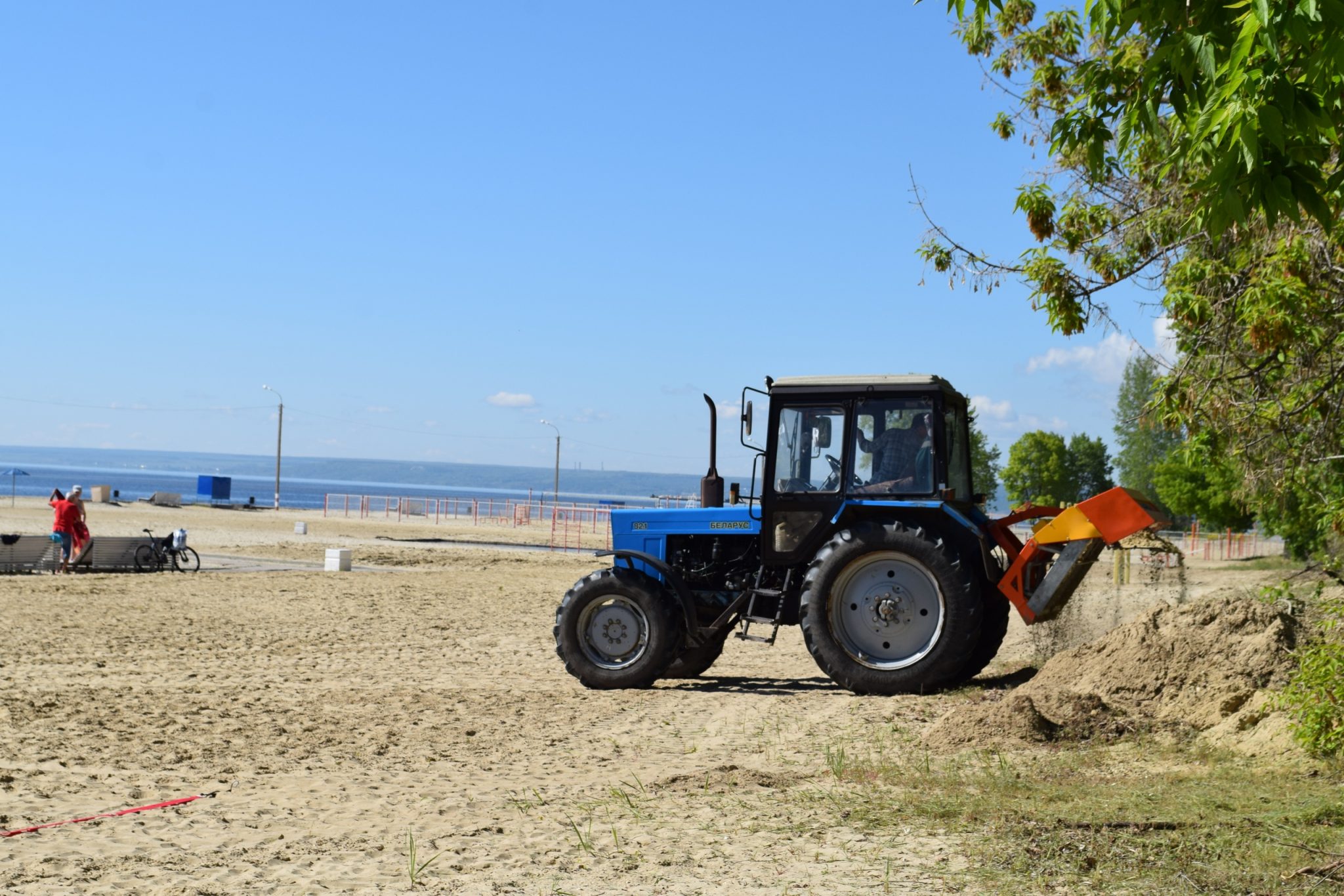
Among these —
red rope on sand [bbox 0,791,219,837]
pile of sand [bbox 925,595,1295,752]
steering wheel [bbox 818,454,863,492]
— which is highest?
steering wheel [bbox 818,454,863,492]

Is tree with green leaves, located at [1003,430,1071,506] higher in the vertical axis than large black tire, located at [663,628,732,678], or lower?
higher

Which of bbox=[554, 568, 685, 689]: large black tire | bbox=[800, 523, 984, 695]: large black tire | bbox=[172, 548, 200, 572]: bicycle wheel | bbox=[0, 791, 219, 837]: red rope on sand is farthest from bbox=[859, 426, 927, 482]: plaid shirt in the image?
bbox=[172, 548, 200, 572]: bicycle wheel

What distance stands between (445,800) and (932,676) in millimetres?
5075

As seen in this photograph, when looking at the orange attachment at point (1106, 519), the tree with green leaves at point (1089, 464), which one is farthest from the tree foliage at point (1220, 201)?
the tree with green leaves at point (1089, 464)

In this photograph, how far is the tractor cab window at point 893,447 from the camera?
1113 centimetres

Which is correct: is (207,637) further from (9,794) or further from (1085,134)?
(1085,134)

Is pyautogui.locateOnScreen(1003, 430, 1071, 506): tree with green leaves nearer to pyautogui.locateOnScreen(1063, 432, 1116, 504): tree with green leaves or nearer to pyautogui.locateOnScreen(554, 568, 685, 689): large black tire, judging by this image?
pyautogui.locateOnScreen(1063, 432, 1116, 504): tree with green leaves

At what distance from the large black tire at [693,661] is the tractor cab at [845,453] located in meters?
1.33

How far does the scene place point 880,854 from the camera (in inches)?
221

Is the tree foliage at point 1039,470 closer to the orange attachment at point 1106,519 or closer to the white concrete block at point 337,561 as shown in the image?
the white concrete block at point 337,561

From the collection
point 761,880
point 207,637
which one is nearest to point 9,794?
point 761,880

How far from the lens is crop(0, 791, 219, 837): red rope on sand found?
6262 mm

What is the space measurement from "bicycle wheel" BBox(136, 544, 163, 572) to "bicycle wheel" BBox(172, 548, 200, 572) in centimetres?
33

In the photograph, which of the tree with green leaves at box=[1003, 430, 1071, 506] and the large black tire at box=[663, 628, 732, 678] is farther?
the tree with green leaves at box=[1003, 430, 1071, 506]
